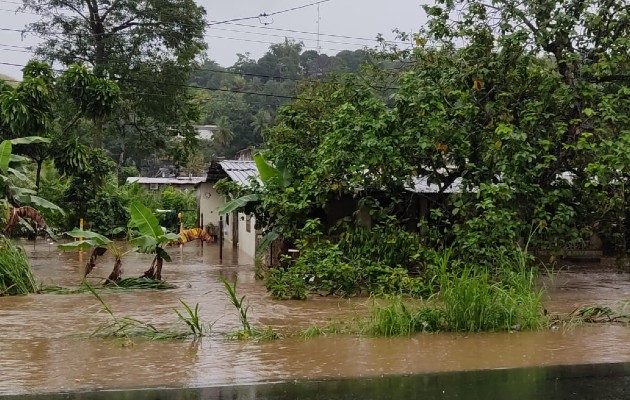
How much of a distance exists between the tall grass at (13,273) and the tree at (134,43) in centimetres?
2037

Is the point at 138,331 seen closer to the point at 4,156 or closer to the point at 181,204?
the point at 4,156

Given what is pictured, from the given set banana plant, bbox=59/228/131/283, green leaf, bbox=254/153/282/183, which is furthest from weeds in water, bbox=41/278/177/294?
green leaf, bbox=254/153/282/183

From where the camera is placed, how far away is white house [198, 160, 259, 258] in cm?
2331

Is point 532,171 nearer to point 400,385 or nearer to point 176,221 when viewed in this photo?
point 400,385

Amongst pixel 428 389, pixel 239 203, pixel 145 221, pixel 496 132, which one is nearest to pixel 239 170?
pixel 239 203

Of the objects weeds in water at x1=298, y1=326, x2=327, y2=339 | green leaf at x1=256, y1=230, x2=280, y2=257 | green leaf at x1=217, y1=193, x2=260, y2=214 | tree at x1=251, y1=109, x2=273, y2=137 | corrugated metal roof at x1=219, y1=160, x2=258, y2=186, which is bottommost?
weeds in water at x1=298, y1=326, x2=327, y2=339

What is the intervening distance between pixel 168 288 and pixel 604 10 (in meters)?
11.4

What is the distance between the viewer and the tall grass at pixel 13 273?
1468cm

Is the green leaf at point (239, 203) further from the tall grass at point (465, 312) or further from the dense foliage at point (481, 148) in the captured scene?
the tall grass at point (465, 312)

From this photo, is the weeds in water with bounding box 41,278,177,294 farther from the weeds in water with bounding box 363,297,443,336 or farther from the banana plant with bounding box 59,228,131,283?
the weeds in water with bounding box 363,297,443,336

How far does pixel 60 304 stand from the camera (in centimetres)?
1402

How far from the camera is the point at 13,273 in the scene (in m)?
14.8

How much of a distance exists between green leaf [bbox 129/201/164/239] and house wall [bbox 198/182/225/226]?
14.9m

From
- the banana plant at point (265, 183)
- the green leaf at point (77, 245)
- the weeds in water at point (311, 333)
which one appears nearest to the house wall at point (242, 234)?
the banana plant at point (265, 183)
